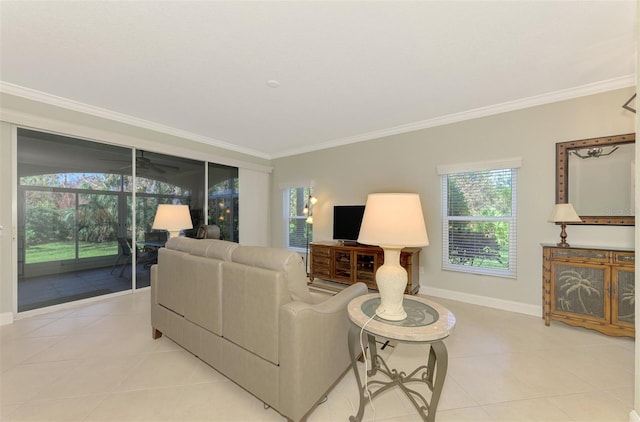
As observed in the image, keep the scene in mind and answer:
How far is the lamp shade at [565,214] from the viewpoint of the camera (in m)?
2.54

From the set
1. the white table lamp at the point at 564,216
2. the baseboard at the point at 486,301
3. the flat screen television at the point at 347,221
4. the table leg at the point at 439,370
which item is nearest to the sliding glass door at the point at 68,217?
the flat screen television at the point at 347,221

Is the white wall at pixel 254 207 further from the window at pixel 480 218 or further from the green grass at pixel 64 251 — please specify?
the window at pixel 480 218

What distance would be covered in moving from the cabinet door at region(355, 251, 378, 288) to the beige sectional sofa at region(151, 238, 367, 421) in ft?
5.47

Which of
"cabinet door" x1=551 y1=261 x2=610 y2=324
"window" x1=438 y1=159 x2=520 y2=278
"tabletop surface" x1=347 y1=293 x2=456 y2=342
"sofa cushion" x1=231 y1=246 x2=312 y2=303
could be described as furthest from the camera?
"window" x1=438 y1=159 x2=520 y2=278

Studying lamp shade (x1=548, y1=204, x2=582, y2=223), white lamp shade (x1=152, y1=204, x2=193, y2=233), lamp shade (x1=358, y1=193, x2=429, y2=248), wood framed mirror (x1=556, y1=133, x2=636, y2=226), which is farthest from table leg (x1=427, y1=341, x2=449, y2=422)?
white lamp shade (x1=152, y1=204, x2=193, y2=233)

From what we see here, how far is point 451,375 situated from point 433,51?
2.61 metres

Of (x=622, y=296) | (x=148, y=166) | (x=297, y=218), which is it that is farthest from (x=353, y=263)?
(x=148, y=166)

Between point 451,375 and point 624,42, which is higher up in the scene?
point 624,42

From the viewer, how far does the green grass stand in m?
2.90

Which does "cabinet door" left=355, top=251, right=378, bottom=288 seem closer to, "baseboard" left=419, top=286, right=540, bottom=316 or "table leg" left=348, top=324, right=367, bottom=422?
"baseboard" left=419, top=286, right=540, bottom=316

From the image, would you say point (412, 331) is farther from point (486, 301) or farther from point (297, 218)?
point (297, 218)

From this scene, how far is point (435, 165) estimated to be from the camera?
3566mm

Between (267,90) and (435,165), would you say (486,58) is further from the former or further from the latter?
(267,90)

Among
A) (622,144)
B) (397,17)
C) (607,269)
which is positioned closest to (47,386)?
(397,17)
